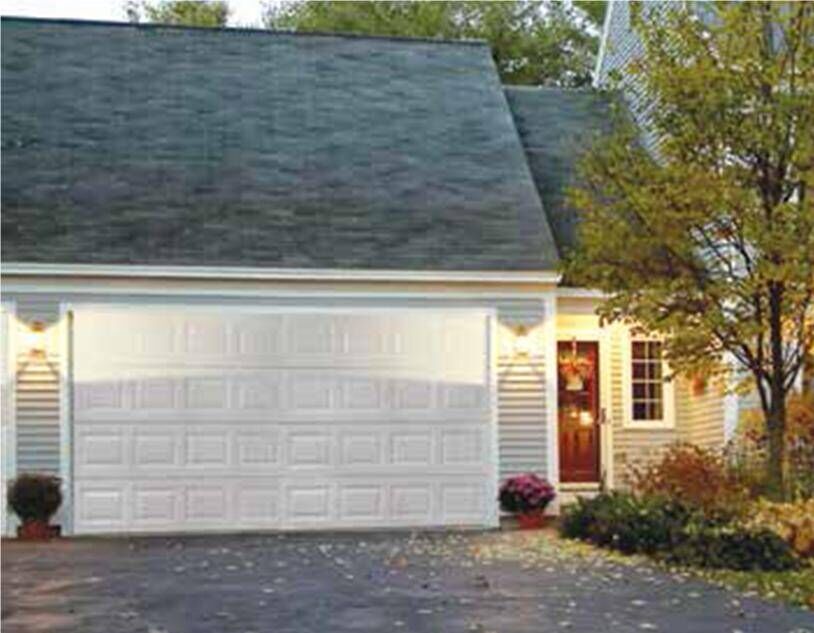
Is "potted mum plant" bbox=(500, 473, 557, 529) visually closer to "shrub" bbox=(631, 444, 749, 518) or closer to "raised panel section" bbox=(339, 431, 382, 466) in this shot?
"shrub" bbox=(631, 444, 749, 518)

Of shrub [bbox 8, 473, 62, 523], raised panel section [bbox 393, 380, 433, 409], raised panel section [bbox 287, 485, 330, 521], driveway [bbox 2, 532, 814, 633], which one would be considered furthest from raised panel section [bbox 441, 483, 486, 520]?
shrub [bbox 8, 473, 62, 523]

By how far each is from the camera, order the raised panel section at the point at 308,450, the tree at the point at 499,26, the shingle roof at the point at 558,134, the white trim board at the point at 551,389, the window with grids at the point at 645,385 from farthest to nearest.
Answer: the tree at the point at 499,26, the shingle roof at the point at 558,134, the window with grids at the point at 645,385, the white trim board at the point at 551,389, the raised panel section at the point at 308,450

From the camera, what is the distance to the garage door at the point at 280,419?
1544 cm

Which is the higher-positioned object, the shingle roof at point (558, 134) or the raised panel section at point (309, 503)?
the shingle roof at point (558, 134)

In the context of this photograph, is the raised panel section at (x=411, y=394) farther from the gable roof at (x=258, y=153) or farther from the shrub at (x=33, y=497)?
the shrub at (x=33, y=497)

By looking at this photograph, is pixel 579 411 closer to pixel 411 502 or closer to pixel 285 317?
pixel 411 502

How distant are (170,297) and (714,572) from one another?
684 centimetres

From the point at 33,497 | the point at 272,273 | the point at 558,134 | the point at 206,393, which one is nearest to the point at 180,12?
the point at 558,134

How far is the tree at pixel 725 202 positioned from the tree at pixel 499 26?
16.1 metres

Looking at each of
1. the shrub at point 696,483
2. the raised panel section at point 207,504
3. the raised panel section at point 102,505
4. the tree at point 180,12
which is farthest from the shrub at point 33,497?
the tree at point 180,12

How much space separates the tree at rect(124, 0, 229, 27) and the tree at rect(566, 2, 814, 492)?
1776cm

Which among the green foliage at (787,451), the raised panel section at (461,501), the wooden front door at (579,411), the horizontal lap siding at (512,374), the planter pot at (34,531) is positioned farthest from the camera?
the wooden front door at (579,411)

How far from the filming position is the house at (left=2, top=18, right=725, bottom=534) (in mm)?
15492

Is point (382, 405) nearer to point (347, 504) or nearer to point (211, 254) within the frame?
point (347, 504)
